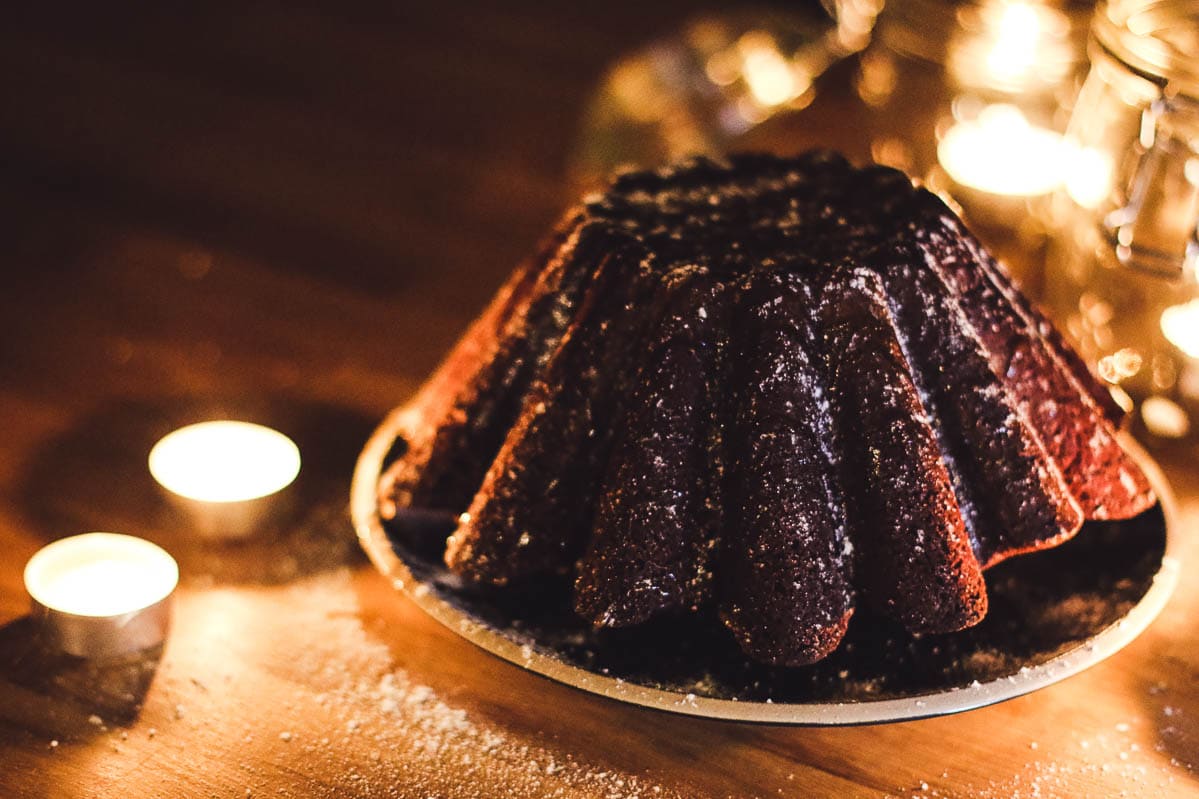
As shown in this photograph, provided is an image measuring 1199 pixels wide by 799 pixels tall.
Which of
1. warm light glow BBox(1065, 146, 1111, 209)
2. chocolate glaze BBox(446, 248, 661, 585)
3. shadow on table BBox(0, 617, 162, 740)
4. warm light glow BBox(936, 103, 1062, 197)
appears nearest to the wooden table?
shadow on table BBox(0, 617, 162, 740)

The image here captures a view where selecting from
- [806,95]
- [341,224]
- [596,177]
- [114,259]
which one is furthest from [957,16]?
[114,259]

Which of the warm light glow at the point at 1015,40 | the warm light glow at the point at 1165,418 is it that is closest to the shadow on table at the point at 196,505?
the warm light glow at the point at 1165,418

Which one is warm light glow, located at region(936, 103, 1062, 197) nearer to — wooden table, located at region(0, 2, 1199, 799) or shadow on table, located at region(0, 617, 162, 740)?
wooden table, located at region(0, 2, 1199, 799)

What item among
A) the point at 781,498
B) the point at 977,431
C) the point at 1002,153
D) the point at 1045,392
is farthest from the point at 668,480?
the point at 1002,153

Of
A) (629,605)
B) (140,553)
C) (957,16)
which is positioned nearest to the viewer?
(629,605)

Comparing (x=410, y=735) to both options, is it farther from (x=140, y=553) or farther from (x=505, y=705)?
(x=140, y=553)

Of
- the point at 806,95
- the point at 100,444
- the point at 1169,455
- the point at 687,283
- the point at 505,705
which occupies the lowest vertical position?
the point at 1169,455
